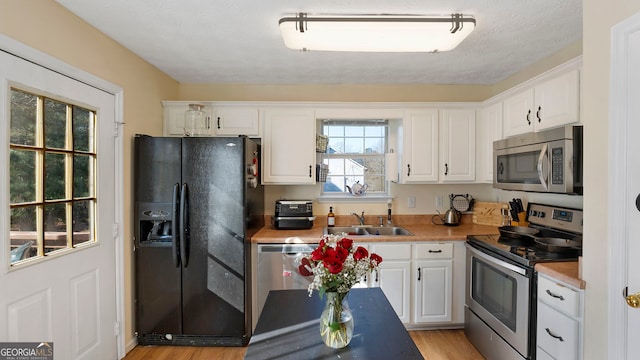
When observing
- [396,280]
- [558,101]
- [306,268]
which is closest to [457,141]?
[558,101]

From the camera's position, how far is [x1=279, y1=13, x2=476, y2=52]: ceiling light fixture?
69.2 inches

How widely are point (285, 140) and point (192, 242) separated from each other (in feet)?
4.07

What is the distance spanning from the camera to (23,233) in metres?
1.54

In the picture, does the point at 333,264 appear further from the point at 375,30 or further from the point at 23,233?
the point at 23,233

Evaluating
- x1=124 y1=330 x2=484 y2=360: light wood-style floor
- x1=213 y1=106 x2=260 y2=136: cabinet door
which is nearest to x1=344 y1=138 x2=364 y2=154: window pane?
x1=213 y1=106 x2=260 y2=136: cabinet door

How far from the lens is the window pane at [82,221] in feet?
6.13

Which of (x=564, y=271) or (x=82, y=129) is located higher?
(x=82, y=129)

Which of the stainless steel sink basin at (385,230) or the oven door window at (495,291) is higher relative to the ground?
the stainless steel sink basin at (385,230)

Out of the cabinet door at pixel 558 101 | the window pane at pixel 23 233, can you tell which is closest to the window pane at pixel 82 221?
the window pane at pixel 23 233

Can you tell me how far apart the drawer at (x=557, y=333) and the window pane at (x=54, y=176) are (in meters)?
2.95

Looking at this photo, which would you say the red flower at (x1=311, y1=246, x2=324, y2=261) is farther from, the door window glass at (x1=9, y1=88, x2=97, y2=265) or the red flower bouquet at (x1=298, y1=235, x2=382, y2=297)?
the door window glass at (x1=9, y1=88, x2=97, y2=265)

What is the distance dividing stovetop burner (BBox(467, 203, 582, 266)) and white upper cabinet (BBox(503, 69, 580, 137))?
0.67 metres

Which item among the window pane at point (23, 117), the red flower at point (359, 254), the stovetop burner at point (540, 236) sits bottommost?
the stovetop burner at point (540, 236)

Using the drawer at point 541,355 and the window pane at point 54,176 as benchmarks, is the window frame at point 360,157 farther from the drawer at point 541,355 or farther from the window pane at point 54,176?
the window pane at point 54,176
